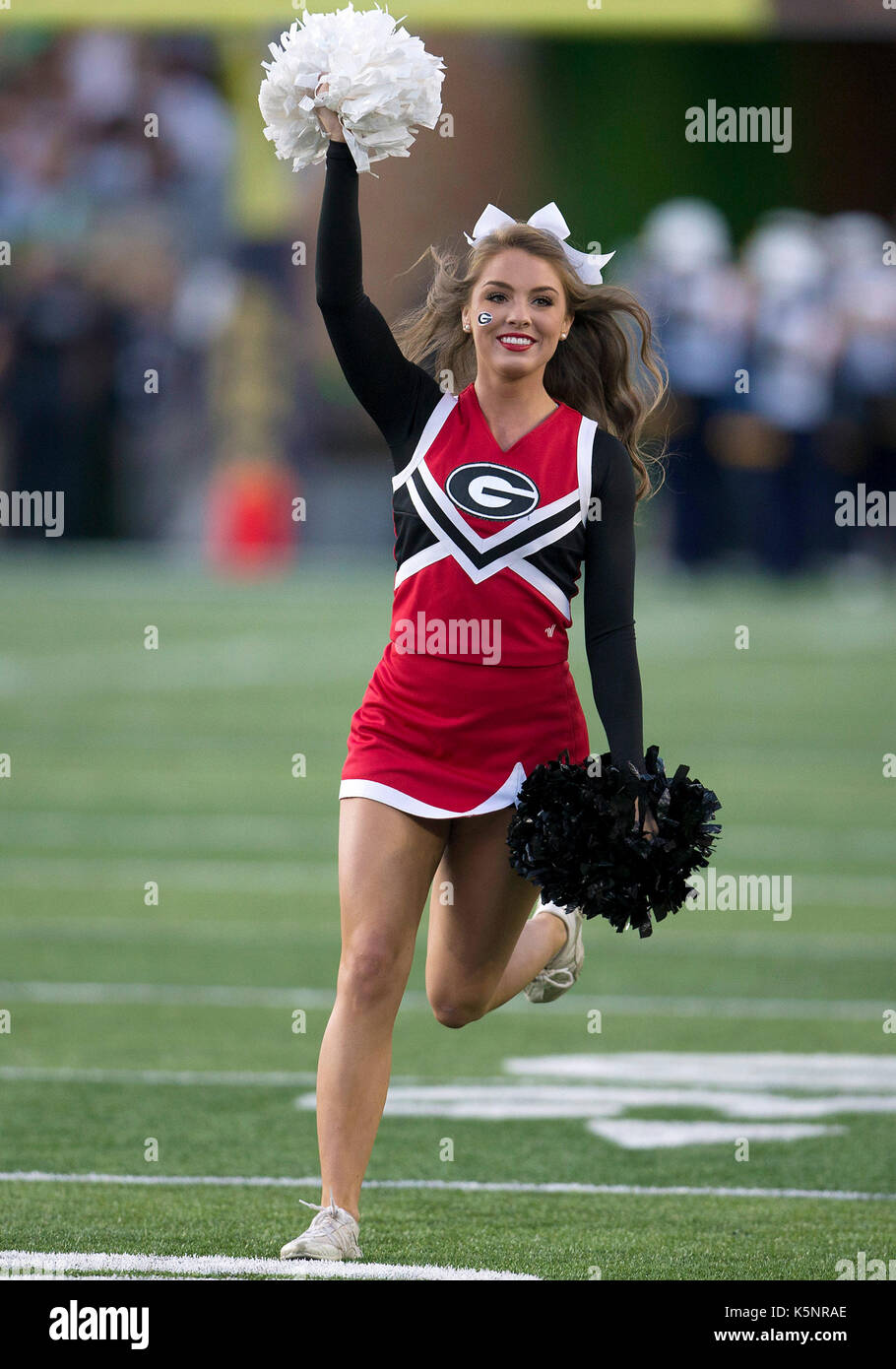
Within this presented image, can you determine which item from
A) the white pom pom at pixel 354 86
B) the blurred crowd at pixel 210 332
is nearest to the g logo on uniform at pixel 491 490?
the white pom pom at pixel 354 86

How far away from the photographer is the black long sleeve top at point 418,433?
442cm

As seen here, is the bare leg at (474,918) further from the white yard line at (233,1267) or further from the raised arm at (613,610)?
the white yard line at (233,1267)

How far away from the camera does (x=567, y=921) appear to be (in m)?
5.34

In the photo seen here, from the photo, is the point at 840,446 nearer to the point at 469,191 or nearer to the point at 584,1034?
the point at 469,191

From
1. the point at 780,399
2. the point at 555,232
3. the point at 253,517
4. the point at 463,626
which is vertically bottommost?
the point at 463,626

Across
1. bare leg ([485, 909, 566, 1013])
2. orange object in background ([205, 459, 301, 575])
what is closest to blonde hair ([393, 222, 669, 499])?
bare leg ([485, 909, 566, 1013])

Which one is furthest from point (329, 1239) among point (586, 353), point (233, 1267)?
point (586, 353)

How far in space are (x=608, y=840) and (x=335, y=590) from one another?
15459 mm

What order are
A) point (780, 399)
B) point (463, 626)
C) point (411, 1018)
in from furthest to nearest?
1. point (780, 399)
2. point (411, 1018)
3. point (463, 626)

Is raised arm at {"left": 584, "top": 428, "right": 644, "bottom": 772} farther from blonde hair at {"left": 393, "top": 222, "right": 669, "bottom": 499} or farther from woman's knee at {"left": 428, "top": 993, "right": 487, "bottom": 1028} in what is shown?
woman's knee at {"left": 428, "top": 993, "right": 487, "bottom": 1028}

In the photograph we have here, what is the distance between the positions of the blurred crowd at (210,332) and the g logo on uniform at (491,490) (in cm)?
1582

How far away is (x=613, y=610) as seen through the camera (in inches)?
178

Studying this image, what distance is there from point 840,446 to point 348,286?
16572 millimetres

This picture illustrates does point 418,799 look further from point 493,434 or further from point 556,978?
point 556,978
